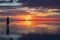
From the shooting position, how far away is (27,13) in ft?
20.0

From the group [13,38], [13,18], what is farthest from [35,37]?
[13,18]

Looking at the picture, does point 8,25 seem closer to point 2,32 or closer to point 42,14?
point 2,32

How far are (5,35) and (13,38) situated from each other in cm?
34

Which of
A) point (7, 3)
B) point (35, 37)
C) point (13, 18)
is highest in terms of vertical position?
point (7, 3)

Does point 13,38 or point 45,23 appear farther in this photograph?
point 45,23

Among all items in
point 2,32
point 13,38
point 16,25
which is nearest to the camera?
point 13,38

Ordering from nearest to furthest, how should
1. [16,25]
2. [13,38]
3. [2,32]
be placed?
[13,38]
[2,32]
[16,25]

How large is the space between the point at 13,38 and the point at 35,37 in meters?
0.66

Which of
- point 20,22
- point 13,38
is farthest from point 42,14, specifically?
point 13,38

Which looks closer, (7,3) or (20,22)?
(7,3)

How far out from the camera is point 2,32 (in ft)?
19.8

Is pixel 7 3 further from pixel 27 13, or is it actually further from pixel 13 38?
pixel 13 38

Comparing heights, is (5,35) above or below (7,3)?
below

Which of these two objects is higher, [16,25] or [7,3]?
[7,3]
